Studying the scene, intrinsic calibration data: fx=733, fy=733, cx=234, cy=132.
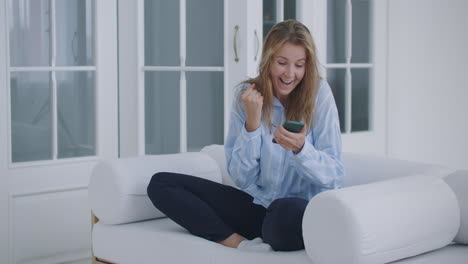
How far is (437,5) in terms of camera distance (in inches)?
203

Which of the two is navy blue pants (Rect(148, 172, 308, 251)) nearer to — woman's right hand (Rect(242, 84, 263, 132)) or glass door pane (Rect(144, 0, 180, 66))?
woman's right hand (Rect(242, 84, 263, 132))

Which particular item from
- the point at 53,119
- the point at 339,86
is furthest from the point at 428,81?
the point at 53,119

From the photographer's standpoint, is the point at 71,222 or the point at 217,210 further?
the point at 71,222

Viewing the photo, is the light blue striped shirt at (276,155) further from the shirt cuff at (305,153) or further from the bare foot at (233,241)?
the bare foot at (233,241)

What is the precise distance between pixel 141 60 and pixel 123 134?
0.38m

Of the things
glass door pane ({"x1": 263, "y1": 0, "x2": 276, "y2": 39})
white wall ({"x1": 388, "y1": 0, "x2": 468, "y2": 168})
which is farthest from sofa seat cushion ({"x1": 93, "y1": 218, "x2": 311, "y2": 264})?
white wall ({"x1": 388, "y1": 0, "x2": 468, "y2": 168})

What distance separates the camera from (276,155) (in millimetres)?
2393

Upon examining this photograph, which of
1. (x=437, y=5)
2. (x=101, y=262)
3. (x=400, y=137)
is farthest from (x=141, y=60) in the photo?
(x=437, y=5)

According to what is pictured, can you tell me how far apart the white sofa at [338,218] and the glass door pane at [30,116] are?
0.83 m

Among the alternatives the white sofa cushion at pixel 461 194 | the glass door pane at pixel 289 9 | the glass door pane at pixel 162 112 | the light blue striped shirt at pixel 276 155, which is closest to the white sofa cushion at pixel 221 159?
the light blue striped shirt at pixel 276 155

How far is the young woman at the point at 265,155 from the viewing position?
7.60 ft

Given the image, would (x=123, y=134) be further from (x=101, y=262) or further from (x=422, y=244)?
(x=422, y=244)

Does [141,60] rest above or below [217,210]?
above

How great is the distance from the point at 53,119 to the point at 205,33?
878 millimetres
